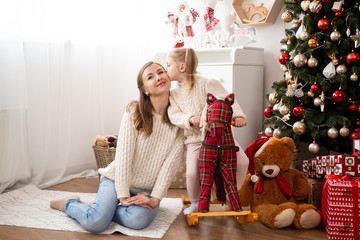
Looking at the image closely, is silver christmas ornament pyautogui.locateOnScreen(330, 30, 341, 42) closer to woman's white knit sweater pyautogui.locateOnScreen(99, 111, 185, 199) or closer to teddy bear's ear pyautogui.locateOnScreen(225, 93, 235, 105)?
teddy bear's ear pyautogui.locateOnScreen(225, 93, 235, 105)

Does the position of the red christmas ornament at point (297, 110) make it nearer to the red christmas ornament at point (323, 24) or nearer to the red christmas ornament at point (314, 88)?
the red christmas ornament at point (314, 88)

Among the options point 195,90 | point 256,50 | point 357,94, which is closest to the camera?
point 195,90

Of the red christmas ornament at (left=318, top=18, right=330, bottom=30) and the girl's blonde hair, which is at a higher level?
the red christmas ornament at (left=318, top=18, right=330, bottom=30)

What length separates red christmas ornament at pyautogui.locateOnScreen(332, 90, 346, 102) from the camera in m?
2.10

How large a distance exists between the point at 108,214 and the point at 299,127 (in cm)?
117

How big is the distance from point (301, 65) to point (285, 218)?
0.91 meters

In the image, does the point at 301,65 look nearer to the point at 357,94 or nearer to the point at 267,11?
the point at 357,94

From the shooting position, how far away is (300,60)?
7.29ft

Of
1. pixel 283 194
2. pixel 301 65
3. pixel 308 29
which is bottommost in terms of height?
pixel 283 194

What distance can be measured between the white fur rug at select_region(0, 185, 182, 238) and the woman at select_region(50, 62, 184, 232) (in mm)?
43

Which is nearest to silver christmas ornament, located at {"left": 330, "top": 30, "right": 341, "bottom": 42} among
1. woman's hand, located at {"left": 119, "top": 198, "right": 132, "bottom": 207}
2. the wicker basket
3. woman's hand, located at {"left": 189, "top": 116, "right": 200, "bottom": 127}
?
woman's hand, located at {"left": 189, "top": 116, "right": 200, "bottom": 127}

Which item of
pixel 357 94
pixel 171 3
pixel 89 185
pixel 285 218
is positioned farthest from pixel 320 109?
pixel 171 3

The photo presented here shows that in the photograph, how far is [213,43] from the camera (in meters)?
3.09

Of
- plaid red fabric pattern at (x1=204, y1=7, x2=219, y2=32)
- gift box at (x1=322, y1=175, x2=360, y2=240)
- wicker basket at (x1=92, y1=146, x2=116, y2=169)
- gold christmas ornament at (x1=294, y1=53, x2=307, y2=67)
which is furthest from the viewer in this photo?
plaid red fabric pattern at (x1=204, y1=7, x2=219, y2=32)
